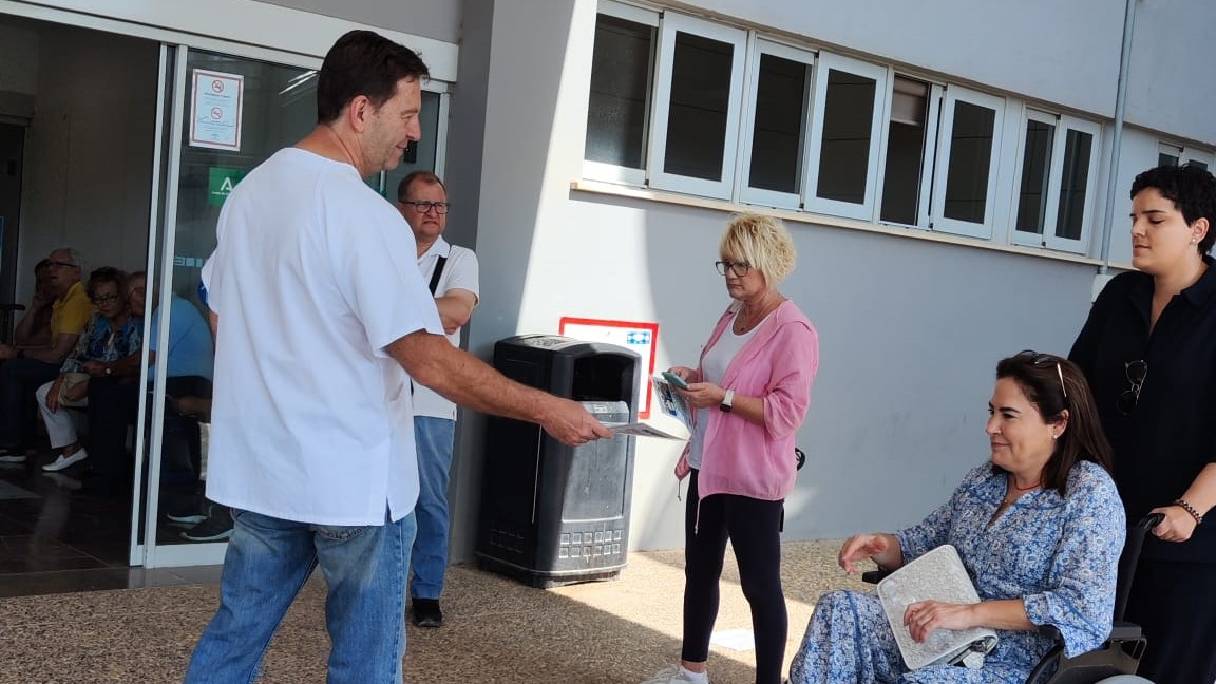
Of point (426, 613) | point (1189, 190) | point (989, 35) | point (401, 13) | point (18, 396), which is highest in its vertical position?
point (989, 35)

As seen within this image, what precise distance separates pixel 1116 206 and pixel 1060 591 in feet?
26.9

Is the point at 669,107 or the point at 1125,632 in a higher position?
the point at 669,107

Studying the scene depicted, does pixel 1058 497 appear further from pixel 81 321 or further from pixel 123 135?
pixel 123 135

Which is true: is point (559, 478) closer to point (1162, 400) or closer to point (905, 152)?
point (1162, 400)

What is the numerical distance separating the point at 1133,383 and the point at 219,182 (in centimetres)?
443

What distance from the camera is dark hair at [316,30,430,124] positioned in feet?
8.86

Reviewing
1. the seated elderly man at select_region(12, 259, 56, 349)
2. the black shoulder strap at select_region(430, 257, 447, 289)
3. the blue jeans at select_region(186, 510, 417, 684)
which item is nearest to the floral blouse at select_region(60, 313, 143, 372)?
the seated elderly man at select_region(12, 259, 56, 349)

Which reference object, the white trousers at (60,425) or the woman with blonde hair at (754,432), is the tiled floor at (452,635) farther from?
the white trousers at (60,425)

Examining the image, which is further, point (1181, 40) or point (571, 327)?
point (1181, 40)

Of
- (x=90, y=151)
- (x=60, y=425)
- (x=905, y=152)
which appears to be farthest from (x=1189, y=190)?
(x=90, y=151)

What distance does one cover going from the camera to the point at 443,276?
520 centimetres

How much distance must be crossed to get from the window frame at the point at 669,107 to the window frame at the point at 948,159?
2030mm

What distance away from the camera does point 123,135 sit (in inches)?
438

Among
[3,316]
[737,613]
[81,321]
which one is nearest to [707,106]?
[737,613]
